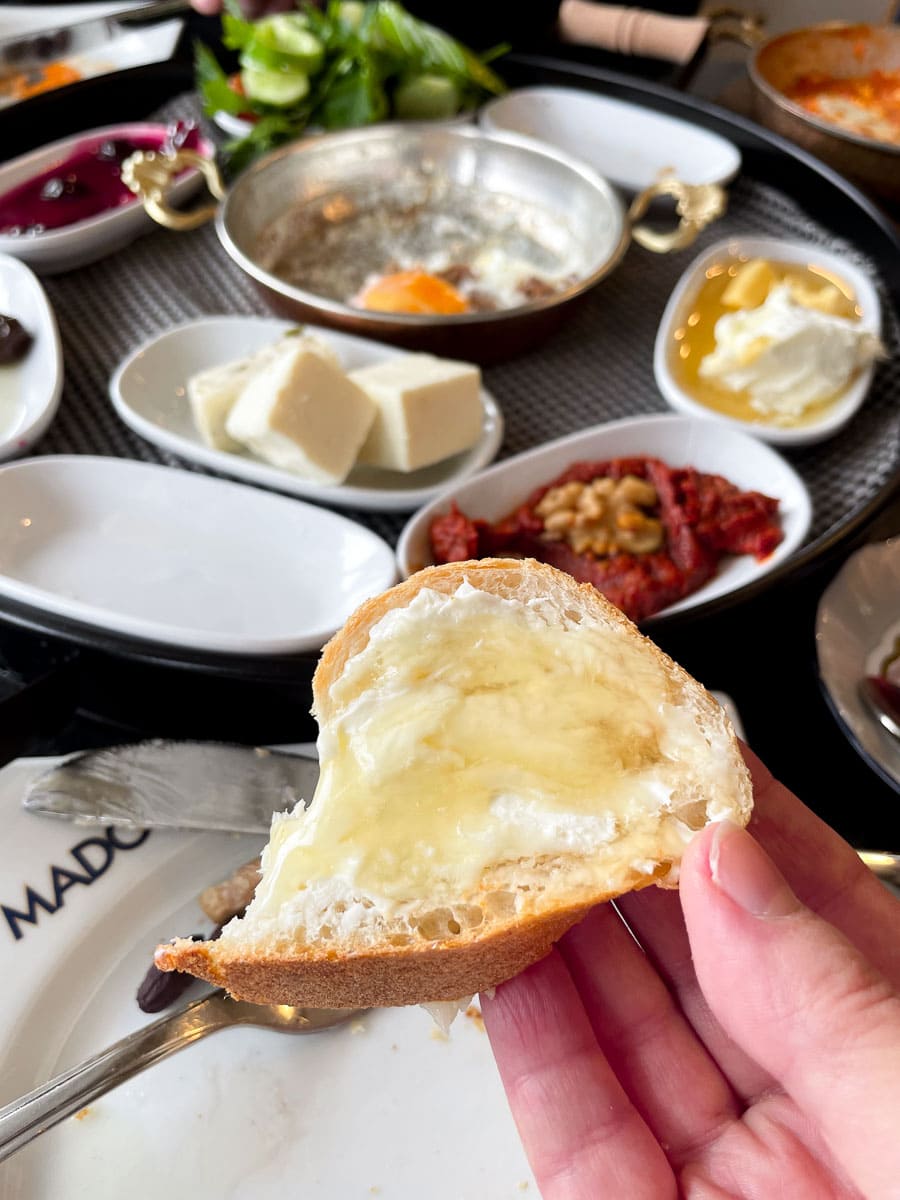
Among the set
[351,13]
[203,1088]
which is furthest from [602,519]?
[351,13]

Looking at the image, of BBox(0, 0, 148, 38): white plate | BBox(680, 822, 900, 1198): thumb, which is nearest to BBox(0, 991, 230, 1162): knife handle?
BBox(680, 822, 900, 1198): thumb

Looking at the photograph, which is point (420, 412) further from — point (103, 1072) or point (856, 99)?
point (856, 99)

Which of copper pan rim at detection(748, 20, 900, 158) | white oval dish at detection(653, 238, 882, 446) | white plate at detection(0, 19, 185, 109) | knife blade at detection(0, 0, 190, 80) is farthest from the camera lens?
knife blade at detection(0, 0, 190, 80)

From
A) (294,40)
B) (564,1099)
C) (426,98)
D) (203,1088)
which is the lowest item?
(203,1088)

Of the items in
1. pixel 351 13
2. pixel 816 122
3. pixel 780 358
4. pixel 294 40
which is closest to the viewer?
pixel 780 358

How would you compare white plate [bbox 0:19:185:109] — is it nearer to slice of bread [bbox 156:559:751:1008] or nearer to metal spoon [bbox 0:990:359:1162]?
slice of bread [bbox 156:559:751:1008]

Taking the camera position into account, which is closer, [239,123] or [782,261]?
[782,261]
